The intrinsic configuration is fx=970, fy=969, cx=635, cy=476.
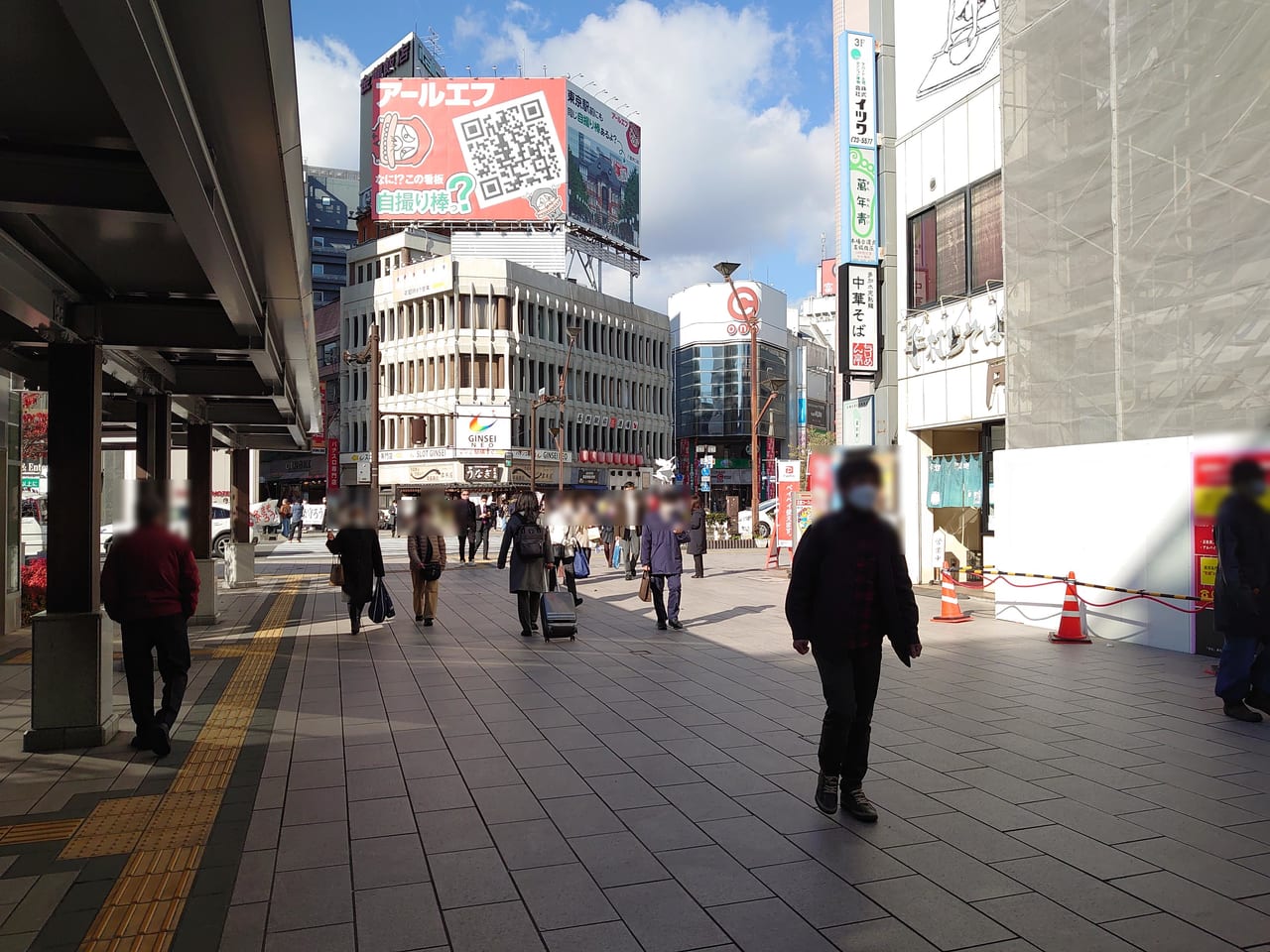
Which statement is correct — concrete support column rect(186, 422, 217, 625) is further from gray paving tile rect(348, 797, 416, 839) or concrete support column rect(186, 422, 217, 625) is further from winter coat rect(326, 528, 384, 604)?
gray paving tile rect(348, 797, 416, 839)

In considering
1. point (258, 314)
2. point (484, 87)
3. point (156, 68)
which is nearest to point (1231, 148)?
point (258, 314)

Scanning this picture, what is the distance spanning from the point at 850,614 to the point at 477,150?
192 feet

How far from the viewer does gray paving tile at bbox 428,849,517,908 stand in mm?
3941

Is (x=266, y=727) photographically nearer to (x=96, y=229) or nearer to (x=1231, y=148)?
(x=96, y=229)

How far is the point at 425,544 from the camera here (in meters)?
12.2

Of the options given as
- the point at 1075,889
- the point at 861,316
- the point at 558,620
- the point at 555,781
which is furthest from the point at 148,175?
the point at 861,316

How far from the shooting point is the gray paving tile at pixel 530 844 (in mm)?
4348

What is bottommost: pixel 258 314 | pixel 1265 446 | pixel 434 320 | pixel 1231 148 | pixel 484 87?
pixel 1265 446

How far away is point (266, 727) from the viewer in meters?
6.99

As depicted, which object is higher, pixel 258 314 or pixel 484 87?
pixel 484 87

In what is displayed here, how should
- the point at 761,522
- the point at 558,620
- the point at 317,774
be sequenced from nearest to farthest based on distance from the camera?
the point at 317,774
the point at 558,620
the point at 761,522

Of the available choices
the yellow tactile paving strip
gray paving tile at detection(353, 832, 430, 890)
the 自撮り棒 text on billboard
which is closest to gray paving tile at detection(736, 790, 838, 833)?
gray paving tile at detection(353, 832, 430, 890)

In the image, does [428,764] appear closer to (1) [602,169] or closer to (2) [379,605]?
(2) [379,605]

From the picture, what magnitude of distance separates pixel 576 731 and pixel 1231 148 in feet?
29.6
